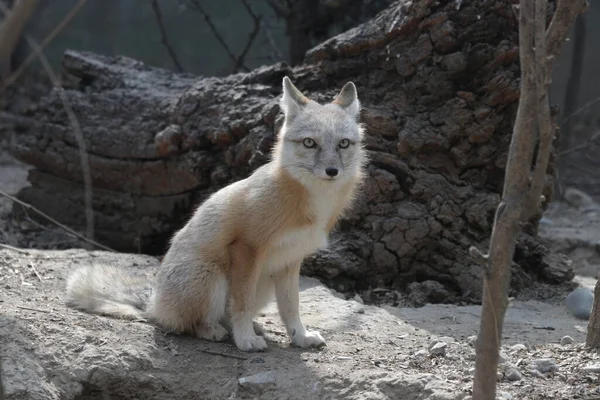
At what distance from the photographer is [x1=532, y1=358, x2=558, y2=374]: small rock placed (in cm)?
408

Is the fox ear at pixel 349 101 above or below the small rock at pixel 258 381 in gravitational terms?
above

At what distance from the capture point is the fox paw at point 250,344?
462 cm

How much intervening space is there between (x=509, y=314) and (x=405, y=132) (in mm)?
1704

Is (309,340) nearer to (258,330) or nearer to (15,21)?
(258,330)

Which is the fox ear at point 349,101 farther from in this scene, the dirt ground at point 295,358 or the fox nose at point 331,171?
the dirt ground at point 295,358

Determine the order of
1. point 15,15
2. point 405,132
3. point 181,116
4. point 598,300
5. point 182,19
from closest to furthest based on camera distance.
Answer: point 15,15
point 598,300
point 405,132
point 181,116
point 182,19

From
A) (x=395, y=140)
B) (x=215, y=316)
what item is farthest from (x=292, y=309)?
(x=395, y=140)

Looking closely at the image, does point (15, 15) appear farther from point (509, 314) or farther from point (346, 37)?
point (346, 37)

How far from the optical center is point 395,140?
6.36 metres

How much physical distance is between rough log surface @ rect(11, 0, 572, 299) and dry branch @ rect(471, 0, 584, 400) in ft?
10.3

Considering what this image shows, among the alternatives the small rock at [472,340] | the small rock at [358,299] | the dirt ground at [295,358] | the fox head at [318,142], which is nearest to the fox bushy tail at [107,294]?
the dirt ground at [295,358]

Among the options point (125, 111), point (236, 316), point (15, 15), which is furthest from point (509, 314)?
point (15, 15)

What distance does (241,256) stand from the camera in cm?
461

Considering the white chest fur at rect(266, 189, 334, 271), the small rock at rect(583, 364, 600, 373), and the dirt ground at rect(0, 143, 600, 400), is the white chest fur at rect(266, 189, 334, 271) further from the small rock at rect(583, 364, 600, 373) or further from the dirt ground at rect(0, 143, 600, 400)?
the small rock at rect(583, 364, 600, 373)
